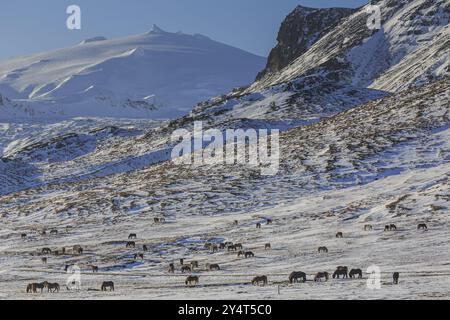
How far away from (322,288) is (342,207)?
44370 millimetres

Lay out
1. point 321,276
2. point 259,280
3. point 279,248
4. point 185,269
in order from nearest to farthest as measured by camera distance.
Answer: point 259,280, point 321,276, point 185,269, point 279,248

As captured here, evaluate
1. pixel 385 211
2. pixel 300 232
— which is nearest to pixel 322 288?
pixel 300 232

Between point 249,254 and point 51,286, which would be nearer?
point 51,286

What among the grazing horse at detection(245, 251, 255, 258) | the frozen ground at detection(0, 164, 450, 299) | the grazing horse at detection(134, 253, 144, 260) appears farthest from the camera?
the grazing horse at detection(134, 253, 144, 260)

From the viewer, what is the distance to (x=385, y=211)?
74.8m

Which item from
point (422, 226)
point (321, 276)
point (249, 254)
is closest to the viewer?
point (321, 276)

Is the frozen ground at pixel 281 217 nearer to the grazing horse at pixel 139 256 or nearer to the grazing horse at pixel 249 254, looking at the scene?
the grazing horse at pixel 249 254

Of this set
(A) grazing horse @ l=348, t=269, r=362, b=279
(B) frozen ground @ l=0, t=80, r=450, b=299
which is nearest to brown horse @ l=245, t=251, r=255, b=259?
(B) frozen ground @ l=0, t=80, r=450, b=299

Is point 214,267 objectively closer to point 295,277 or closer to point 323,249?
point 323,249

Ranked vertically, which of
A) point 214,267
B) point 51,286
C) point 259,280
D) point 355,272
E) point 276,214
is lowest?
point 51,286

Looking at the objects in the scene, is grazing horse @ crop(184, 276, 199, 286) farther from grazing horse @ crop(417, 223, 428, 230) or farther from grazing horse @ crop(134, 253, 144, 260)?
grazing horse @ crop(417, 223, 428, 230)

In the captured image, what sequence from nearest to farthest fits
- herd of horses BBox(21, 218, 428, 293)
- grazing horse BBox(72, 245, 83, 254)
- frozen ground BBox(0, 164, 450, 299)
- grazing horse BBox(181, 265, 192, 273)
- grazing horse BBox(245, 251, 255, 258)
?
frozen ground BBox(0, 164, 450, 299) → herd of horses BBox(21, 218, 428, 293) → grazing horse BBox(181, 265, 192, 273) → grazing horse BBox(245, 251, 255, 258) → grazing horse BBox(72, 245, 83, 254)

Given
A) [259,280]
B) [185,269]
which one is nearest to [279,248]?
[185,269]
